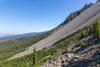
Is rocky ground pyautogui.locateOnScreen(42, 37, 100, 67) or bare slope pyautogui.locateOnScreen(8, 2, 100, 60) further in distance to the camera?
bare slope pyautogui.locateOnScreen(8, 2, 100, 60)

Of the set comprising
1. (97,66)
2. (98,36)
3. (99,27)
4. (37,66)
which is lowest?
(37,66)

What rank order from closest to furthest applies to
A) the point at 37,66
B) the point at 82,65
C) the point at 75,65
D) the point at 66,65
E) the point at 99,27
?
the point at 82,65, the point at 75,65, the point at 66,65, the point at 99,27, the point at 37,66

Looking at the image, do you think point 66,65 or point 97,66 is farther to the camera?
point 66,65

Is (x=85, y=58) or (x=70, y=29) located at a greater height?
(x=70, y=29)

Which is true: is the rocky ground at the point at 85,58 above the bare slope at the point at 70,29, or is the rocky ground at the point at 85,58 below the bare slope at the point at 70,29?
below

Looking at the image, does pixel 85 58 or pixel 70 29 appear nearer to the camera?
pixel 85 58

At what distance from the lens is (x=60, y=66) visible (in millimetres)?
24562

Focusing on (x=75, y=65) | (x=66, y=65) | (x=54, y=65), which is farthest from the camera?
(x=54, y=65)

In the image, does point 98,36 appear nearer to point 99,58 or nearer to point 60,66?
point 99,58

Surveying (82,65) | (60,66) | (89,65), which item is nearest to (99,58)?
(89,65)

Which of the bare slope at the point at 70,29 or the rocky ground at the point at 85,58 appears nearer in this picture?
the rocky ground at the point at 85,58

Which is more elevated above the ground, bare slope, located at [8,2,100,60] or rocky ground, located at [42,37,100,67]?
bare slope, located at [8,2,100,60]

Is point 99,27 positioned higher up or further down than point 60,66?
higher up

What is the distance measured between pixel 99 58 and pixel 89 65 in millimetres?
2180
